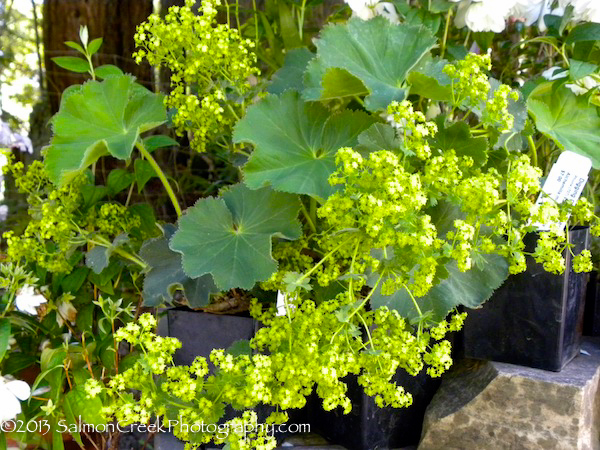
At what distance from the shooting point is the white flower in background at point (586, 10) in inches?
38.3

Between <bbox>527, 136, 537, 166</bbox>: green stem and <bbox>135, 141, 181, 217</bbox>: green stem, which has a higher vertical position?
<bbox>135, 141, 181, 217</bbox>: green stem

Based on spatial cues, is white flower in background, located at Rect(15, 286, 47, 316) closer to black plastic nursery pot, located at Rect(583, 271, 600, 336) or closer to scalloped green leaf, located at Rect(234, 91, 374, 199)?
scalloped green leaf, located at Rect(234, 91, 374, 199)

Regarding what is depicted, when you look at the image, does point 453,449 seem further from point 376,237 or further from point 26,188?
point 26,188

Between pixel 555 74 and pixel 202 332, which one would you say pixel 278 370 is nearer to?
pixel 202 332

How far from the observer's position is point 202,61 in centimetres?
93

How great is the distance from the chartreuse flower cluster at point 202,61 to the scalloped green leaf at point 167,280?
0.58 feet

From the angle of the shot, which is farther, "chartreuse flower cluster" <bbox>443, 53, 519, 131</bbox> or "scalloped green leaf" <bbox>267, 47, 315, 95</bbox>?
"scalloped green leaf" <bbox>267, 47, 315, 95</bbox>

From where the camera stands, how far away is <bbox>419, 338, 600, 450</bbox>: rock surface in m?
0.94

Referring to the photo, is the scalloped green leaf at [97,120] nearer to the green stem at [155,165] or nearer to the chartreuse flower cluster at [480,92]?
the green stem at [155,165]

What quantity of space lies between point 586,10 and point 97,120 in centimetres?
79

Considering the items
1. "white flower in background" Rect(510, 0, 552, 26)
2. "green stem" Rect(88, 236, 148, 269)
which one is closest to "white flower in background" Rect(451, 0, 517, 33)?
"white flower in background" Rect(510, 0, 552, 26)

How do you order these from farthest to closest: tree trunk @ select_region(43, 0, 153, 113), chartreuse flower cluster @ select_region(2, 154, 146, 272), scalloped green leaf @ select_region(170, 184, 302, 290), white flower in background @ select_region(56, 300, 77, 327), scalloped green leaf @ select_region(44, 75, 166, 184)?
tree trunk @ select_region(43, 0, 153, 113)
white flower in background @ select_region(56, 300, 77, 327)
chartreuse flower cluster @ select_region(2, 154, 146, 272)
scalloped green leaf @ select_region(44, 75, 166, 184)
scalloped green leaf @ select_region(170, 184, 302, 290)

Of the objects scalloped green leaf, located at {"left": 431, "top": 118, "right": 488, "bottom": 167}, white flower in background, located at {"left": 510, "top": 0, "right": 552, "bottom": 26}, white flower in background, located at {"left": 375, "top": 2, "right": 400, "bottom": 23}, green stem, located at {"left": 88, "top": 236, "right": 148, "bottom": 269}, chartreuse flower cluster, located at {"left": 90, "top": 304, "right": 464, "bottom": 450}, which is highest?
white flower in background, located at {"left": 375, "top": 2, "right": 400, "bottom": 23}

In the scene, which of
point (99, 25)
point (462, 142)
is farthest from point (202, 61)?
point (99, 25)
